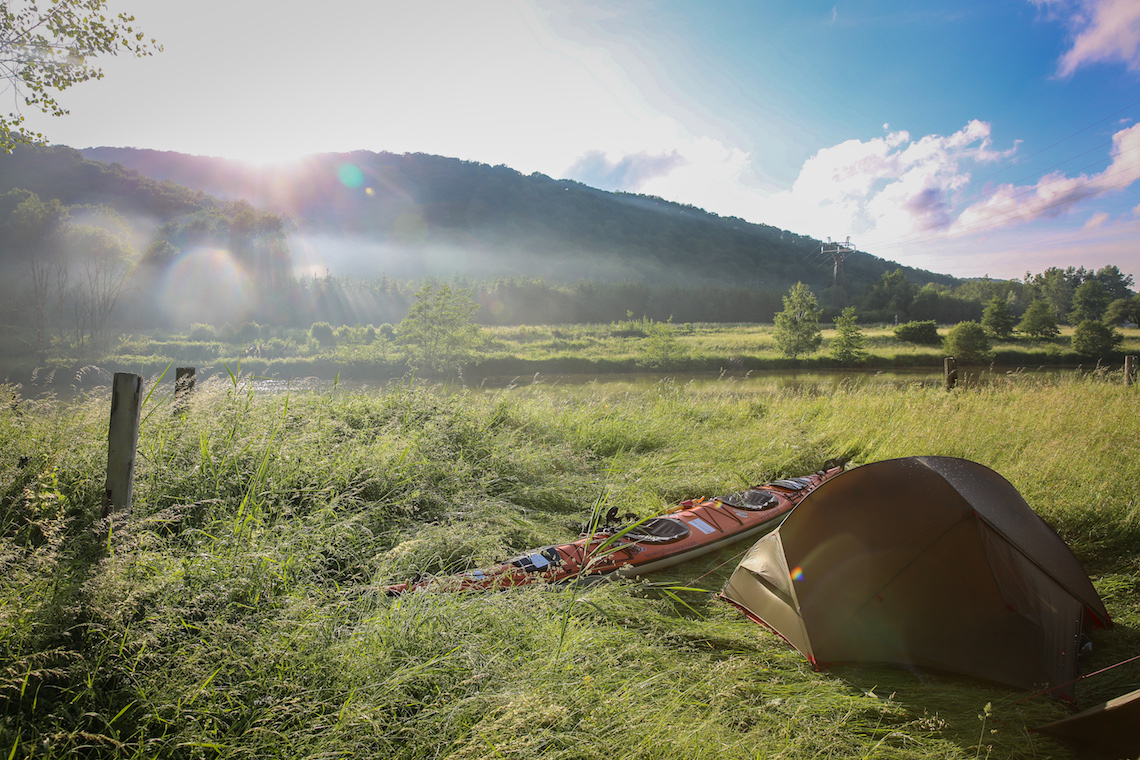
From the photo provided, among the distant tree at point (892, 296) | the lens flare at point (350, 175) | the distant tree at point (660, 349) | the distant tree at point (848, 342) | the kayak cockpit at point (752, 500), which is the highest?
the lens flare at point (350, 175)

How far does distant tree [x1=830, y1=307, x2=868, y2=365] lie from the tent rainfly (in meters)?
29.0

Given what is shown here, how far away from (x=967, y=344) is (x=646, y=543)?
122 ft

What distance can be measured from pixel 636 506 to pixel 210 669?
12.5ft

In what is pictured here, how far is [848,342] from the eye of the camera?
96.9 feet

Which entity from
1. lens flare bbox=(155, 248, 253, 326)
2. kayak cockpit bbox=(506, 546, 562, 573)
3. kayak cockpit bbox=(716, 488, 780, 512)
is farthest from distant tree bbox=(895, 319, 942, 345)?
lens flare bbox=(155, 248, 253, 326)

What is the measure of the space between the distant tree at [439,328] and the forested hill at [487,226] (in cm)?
4932

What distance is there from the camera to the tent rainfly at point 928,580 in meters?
2.73

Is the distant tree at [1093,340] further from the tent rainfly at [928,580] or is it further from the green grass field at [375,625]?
the tent rainfly at [928,580]

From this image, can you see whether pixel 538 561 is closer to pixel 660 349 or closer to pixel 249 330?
pixel 660 349

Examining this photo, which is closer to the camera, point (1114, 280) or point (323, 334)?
point (323, 334)

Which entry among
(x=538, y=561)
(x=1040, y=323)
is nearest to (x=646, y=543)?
(x=538, y=561)

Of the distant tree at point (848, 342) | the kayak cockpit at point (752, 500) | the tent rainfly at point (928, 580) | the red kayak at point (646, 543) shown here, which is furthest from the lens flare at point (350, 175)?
the tent rainfly at point (928, 580)

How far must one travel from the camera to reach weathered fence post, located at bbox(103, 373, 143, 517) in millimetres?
2582

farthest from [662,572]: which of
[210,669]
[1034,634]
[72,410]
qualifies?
[72,410]
